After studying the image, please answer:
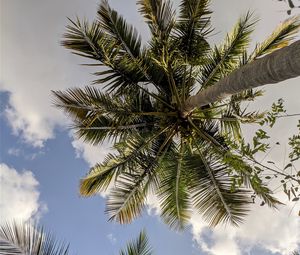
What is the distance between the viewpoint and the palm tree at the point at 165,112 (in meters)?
9.51

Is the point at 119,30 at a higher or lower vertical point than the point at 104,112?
higher

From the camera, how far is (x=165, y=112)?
1003cm

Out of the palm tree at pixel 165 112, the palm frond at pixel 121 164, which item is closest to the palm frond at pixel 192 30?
the palm tree at pixel 165 112

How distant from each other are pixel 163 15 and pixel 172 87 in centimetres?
192

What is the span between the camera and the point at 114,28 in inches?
381

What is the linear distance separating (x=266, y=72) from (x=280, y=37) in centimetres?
610

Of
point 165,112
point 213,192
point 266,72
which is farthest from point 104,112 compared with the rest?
point 266,72

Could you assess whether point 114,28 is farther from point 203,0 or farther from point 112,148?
point 112,148

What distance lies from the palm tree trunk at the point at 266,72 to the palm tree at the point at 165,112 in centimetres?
299

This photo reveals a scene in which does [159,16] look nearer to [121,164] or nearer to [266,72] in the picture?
[121,164]

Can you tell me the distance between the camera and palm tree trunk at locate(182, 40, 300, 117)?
156 inches

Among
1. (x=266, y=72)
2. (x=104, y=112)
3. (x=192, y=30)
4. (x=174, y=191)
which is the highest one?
(x=192, y=30)

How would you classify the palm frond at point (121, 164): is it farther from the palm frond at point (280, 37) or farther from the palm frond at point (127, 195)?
the palm frond at point (280, 37)

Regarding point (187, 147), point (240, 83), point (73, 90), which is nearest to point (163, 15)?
point (73, 90)
